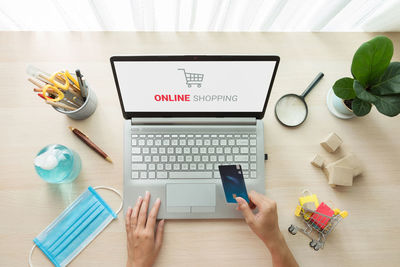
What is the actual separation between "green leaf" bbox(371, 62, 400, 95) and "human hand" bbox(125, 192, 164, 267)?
647 millimetres

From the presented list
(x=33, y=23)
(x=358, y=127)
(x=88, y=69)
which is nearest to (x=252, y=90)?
(x=358, y=127)

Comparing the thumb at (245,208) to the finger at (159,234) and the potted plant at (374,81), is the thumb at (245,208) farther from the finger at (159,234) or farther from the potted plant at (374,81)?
the potted plant at (374,81)

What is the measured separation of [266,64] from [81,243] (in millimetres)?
679

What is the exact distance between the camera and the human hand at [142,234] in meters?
0.74

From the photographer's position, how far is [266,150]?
816 millimetres

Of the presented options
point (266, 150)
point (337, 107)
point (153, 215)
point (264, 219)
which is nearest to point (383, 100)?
point (337, 107)

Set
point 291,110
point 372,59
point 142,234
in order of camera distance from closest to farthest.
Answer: point 372,59, point 142,234, point 291,110

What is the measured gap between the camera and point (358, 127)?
84cm

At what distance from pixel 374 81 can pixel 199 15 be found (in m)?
0.53

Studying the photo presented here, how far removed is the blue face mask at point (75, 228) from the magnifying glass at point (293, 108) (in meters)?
0.54

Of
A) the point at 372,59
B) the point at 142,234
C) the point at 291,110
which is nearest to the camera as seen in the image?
the point at 372,59

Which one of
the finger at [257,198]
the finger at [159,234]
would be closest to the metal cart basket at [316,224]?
the finger at [257,198]

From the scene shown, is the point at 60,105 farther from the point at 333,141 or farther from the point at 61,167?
the point at 333,141

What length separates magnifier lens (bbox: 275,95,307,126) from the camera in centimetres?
83
